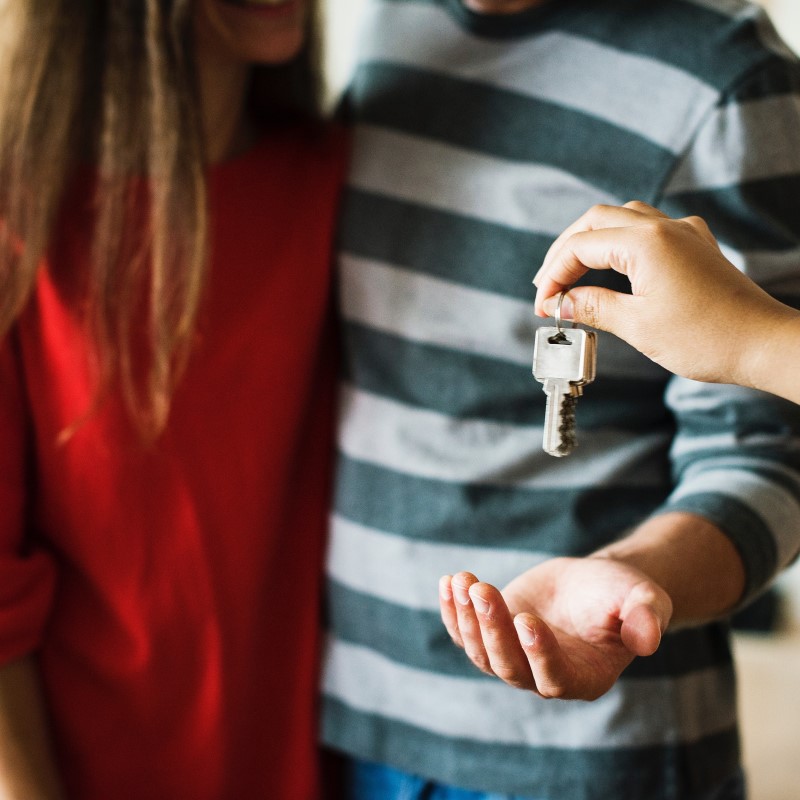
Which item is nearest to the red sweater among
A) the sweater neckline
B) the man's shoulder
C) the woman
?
the woman

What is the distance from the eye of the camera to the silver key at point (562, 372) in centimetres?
43

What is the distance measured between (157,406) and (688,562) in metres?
0.42

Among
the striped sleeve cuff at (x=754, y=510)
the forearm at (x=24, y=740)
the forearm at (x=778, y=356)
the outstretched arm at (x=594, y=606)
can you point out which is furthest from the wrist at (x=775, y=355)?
the forearm at (x=24, y=740)

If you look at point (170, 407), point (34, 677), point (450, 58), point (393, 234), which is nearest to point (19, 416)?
point (170, 407)

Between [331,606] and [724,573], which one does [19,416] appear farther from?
[724,573]

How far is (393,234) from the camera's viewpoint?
0.79 metres

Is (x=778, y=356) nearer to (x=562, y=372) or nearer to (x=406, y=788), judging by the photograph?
(x=562, y=372)

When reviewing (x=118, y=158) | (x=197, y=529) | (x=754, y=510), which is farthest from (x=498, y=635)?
(x=118, y=158)

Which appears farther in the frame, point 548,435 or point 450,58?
point 450,58

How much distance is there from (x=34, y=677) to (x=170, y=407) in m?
0.25

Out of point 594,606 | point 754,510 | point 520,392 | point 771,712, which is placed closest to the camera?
point 594,606

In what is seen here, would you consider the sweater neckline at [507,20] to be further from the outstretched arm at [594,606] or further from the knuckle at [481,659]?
the knuckle at [481,659]

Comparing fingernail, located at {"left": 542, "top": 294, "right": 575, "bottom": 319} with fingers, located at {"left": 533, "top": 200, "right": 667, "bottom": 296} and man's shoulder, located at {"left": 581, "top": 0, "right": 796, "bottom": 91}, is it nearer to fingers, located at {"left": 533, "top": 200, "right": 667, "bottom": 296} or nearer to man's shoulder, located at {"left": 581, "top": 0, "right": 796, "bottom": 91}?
fingers, located at {"left": 533, "top": 200, "right": 667, "bottom": 296}

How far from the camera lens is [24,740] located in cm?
76
